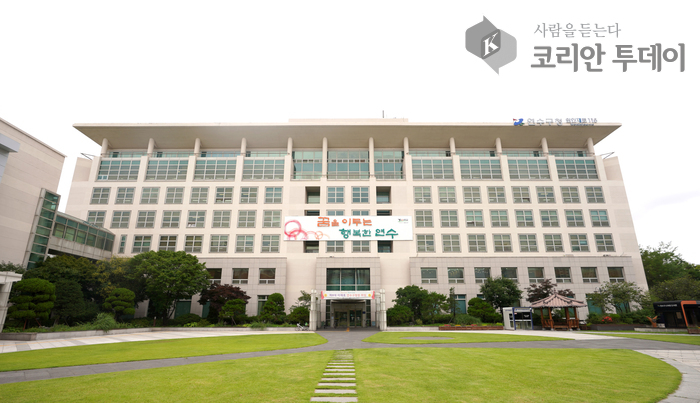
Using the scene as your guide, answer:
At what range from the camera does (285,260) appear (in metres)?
49.1

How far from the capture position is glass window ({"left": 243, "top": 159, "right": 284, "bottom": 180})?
54.4 metres

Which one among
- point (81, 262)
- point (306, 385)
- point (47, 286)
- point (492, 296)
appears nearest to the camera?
point (306, 385)

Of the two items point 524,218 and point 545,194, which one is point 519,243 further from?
point 545,194

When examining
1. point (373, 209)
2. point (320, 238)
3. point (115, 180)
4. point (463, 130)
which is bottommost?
point (320, 238)

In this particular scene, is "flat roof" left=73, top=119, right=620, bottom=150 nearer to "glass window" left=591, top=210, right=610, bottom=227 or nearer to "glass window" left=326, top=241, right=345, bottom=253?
"glass window" left=591, top=210, right=610, bottom=227

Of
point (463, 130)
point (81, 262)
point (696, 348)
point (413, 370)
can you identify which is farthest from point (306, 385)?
point (463, 130)

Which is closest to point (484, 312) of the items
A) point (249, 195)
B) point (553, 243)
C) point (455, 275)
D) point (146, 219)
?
point (455, 275)

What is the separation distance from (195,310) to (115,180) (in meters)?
23.0

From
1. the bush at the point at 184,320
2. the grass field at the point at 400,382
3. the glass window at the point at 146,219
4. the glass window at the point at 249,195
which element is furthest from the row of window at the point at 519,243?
the glass window at the point at 146,219

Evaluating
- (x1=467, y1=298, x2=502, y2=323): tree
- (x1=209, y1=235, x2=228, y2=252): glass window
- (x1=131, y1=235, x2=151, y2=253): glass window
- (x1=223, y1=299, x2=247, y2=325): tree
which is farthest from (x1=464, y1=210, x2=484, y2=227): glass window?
(x1=131, y1=235, x2=151, y2=253): glass window

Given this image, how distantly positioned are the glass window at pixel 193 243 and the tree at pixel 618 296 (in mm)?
50084

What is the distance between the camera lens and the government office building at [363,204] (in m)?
48.6

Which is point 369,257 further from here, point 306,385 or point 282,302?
point 306,385

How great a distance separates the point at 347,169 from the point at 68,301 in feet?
119
